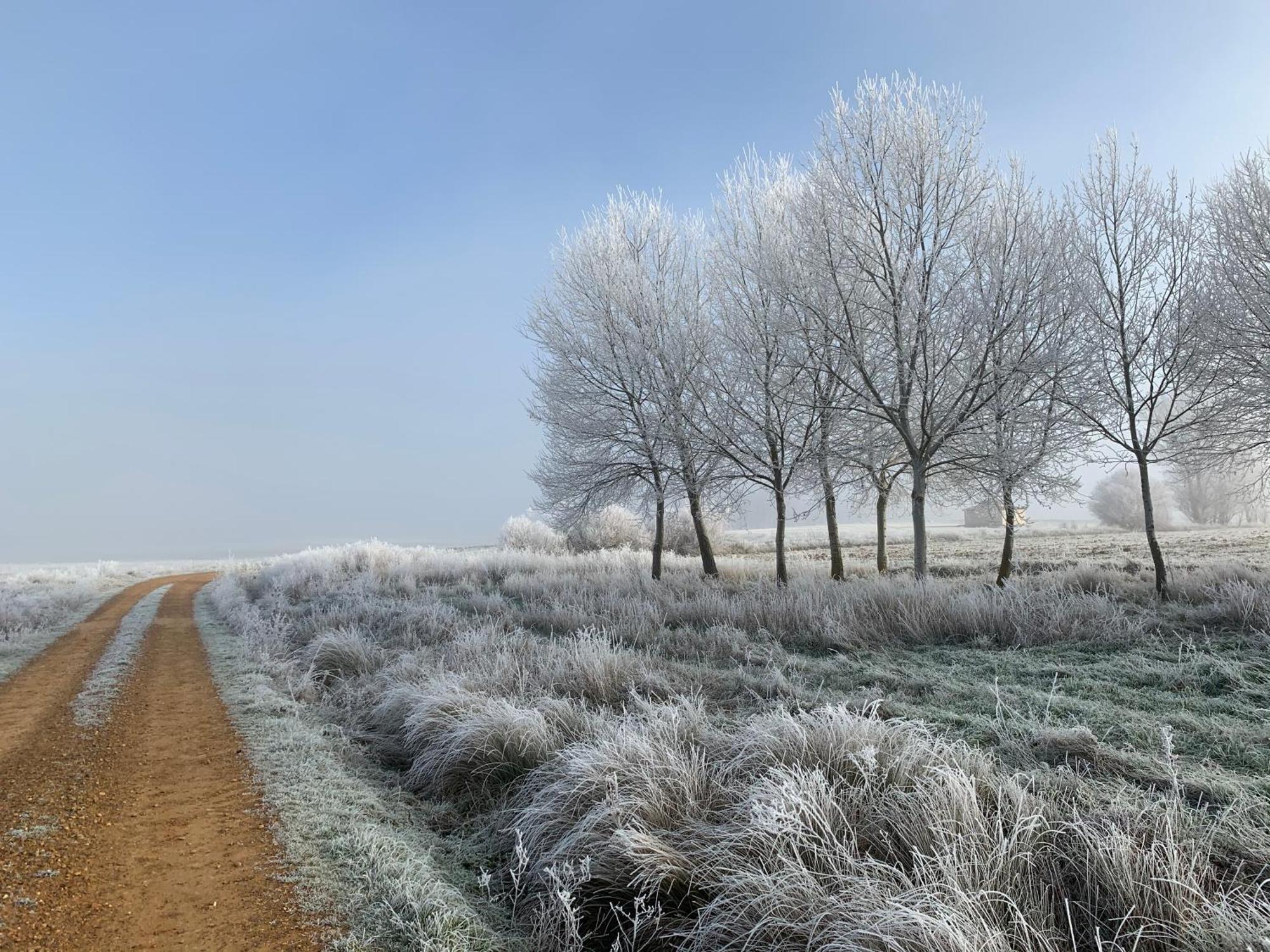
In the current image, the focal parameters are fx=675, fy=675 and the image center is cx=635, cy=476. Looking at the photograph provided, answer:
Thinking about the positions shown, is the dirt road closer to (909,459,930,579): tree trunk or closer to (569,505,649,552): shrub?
(909,459,930,579): tree trunk

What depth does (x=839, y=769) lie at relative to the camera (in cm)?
395

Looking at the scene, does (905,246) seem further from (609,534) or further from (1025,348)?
(609,534)

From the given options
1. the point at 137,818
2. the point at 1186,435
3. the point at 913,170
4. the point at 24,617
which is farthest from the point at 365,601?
the point at 1186,435

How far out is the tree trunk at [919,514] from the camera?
1329cm

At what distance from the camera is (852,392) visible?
545 inches

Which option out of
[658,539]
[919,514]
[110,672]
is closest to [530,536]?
[658,539]

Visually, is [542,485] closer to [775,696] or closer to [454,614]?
[454,614]

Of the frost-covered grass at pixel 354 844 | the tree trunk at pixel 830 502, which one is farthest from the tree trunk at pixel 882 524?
the frost-covered grass at pixel 354 844

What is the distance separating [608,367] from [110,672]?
12123mm

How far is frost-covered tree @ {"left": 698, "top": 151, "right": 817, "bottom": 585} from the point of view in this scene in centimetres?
1431

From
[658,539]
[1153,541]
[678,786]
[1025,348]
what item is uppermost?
[1025,348]

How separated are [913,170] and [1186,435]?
305 inches

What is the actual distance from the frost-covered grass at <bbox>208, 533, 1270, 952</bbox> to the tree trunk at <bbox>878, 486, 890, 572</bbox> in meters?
7.82

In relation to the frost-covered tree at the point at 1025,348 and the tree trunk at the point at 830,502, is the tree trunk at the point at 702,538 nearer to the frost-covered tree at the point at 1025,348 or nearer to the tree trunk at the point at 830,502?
the tree trunk at the point at 830,502
